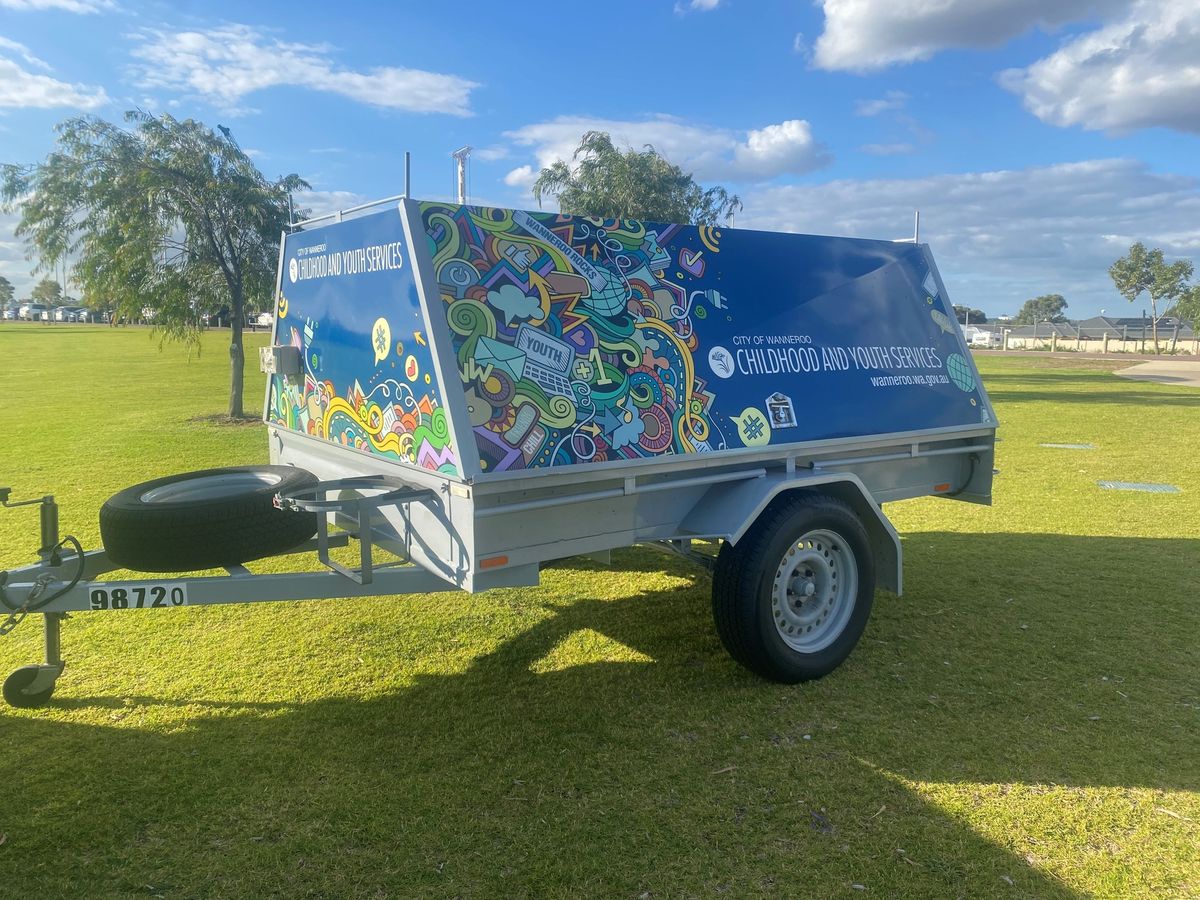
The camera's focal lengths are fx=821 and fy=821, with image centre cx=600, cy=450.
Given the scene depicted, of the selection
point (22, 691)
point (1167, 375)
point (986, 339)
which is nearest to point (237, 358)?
point (22, 691)

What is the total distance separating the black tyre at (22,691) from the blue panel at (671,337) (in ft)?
8.60

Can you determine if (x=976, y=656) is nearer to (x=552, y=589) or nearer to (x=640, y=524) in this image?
(x=640, y=524)

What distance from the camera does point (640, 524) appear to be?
385 cm

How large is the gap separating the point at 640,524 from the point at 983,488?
2712mm

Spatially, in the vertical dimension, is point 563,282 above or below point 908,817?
above

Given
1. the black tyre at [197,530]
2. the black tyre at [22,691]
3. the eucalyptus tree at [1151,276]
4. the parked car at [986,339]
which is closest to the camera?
the black tyre at [197,530]

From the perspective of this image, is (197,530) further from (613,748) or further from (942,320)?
(942,320)

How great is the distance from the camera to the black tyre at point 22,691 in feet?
12.9

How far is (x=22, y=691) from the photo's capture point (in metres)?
3.94

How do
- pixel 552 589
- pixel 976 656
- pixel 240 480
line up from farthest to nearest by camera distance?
1. pixel 552 589
2. pixel 976 656
3. pixel 240 480

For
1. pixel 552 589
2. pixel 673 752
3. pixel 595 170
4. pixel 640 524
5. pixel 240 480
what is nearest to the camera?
pixel 673 752

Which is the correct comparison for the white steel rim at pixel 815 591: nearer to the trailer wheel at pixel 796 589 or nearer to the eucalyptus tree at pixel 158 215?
the trailer wheel at pixel 796 589

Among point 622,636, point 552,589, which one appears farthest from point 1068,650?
point 552,589

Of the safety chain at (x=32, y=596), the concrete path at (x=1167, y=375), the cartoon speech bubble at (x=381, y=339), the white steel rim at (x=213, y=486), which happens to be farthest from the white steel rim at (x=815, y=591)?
the concrete path at (x=1167, y=375)
